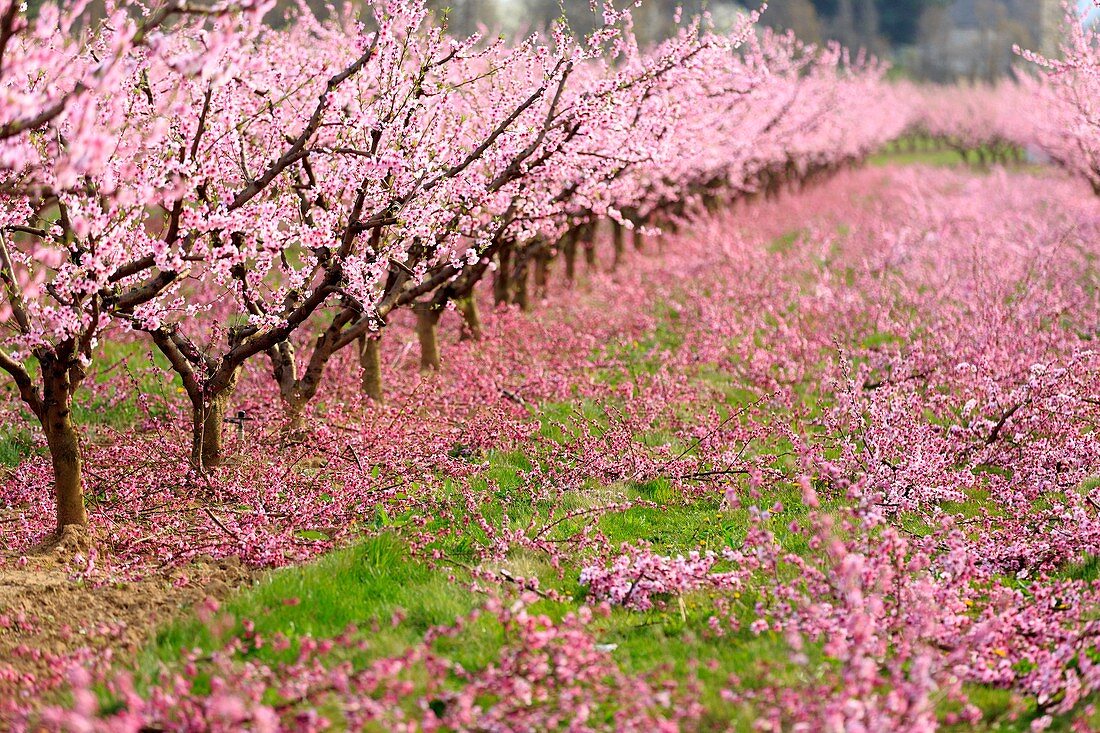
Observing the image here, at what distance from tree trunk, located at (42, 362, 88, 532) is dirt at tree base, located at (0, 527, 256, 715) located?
0.44 ft

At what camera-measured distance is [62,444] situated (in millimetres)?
6156

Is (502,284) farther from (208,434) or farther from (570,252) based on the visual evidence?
(208,434)

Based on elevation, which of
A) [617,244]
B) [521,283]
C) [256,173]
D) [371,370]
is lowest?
[371,370]

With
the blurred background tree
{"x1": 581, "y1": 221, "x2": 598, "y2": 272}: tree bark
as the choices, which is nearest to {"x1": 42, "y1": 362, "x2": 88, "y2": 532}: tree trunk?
{"x1": 581, "y1": 221, "x2": 598, "y2": 272}: tree bark

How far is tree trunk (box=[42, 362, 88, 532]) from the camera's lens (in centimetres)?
600

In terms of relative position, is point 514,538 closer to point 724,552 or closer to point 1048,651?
point 724,552

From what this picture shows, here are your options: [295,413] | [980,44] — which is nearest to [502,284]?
[295,413]

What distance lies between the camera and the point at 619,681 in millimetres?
3990

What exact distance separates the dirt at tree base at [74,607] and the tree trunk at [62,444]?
0.13m

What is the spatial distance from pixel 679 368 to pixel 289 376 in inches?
170

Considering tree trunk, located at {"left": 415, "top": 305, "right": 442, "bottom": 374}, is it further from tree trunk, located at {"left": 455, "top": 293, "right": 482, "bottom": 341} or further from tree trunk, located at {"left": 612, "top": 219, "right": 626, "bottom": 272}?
tree trunk, located at {"left": 612, "top": 219, "right": 626, "bottom": 272}

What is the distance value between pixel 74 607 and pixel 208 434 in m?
2.20

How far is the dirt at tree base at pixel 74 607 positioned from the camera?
4.75m

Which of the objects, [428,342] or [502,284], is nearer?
[428,342]
